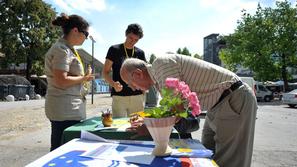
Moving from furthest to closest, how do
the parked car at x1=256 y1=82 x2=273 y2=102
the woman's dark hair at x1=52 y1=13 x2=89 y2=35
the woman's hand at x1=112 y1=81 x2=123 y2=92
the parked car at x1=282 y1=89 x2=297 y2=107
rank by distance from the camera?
the parked car at x1=256 y1=82 x2=273 y2=102 < the parked car at x1=282 y1=89 x2=297 y2=107 < the woman's hand at x1=112 y1=81 x2=123 y2=92 < the woman's dark hair at x1=52 y1=13 x2=89 y2=35

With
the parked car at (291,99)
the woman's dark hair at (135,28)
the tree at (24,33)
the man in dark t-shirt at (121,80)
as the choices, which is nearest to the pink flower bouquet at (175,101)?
the man in dark t-shirt at (121,80)

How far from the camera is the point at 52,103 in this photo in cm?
372

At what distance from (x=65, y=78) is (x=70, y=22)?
0.60 metres

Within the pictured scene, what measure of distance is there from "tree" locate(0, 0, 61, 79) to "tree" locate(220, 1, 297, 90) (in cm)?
2304

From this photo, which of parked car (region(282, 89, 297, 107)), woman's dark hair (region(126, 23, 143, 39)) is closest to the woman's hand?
woman's dark hair (region(126, 23, 143, 39))

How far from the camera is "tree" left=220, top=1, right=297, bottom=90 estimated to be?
3781cm

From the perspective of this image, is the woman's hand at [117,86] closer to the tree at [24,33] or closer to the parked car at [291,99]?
the parked car at [291,99]

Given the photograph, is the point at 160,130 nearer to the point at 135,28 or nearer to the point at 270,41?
the point at 135,28

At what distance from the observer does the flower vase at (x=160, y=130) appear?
7.46ft

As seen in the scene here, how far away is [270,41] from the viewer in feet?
126

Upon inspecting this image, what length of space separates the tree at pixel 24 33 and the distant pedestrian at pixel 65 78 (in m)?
45.7

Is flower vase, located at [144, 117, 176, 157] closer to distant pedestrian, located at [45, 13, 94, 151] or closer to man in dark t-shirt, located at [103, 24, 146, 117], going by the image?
distant pedestrian, located at [45, 13, 94, 151]

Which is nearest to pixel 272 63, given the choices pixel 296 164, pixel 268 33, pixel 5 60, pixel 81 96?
pixel 268 33

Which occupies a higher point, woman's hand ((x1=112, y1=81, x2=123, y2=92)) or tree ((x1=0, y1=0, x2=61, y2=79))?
tree ((x1=0, y1=0, x2=61, y2=79))
